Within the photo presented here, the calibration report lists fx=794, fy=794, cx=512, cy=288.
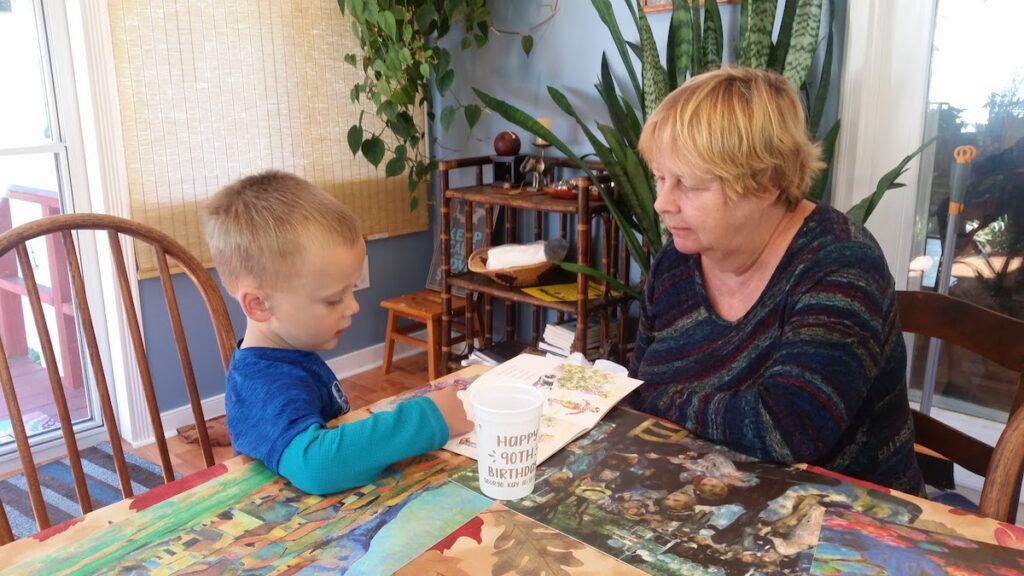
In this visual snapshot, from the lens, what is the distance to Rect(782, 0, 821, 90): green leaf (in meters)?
1.99

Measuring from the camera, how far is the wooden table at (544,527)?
79 cm

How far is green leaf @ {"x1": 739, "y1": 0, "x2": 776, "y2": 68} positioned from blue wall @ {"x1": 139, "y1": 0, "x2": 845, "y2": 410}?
12.5 inches

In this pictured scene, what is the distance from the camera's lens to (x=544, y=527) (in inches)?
33.4

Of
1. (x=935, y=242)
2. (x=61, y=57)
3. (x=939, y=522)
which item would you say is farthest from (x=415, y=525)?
(x=61, y=57)

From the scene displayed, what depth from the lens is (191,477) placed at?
96 cm

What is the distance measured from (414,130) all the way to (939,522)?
2.51m

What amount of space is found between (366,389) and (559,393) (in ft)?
6.92

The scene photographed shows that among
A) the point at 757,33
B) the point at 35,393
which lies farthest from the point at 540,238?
the point at 35,393

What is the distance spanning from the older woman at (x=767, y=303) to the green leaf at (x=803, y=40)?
2.74 feet

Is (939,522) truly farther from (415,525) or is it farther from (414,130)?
(414,130)

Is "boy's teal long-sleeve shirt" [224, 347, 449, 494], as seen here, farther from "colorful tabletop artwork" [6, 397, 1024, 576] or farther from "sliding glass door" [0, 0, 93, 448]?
"sliding glass door" [0, 0, 93, 448]

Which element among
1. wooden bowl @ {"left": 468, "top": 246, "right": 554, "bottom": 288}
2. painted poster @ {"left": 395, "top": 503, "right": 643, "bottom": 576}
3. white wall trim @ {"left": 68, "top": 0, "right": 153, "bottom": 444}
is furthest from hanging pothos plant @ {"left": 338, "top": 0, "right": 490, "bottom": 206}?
painted poster @ {"left": 395, "top": 503, "right": 643, "bottom": 576}

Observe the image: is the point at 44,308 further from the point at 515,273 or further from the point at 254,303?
the point at 254,303

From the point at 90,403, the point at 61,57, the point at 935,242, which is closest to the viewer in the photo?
the point at 935,242
